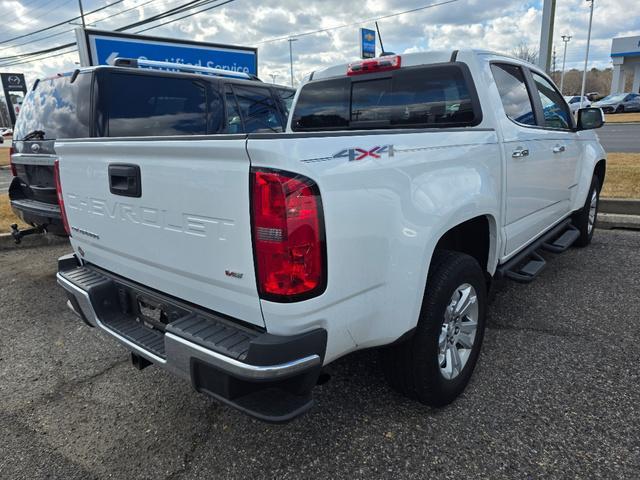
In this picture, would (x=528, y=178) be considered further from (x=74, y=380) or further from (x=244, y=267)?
(x=74, y=380)

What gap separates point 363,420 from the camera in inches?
103

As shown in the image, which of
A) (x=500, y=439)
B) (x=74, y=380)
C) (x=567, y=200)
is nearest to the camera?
(x=500, y=439)

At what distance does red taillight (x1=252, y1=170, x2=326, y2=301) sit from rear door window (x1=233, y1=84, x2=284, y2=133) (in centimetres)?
449

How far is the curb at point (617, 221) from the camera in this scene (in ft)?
A: 20.4

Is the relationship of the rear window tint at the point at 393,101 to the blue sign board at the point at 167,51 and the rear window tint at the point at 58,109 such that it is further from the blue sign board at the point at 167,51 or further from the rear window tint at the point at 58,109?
the blue sign board at the point at 167,51

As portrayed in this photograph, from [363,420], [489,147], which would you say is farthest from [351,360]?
[489,147]

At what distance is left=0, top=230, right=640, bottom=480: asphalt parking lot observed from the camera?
90.9 inches

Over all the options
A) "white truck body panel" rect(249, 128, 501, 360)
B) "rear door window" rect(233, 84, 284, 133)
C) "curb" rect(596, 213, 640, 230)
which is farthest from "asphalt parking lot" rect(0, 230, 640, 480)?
"rear door window" rect(233, 84, 284, 133)

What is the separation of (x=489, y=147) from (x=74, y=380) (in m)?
3.01

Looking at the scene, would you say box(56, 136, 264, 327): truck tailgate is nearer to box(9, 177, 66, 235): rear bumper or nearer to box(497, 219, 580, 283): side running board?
box(497, 219, 580, 283): side running board

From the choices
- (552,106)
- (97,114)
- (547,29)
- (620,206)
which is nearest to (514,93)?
(552,106)

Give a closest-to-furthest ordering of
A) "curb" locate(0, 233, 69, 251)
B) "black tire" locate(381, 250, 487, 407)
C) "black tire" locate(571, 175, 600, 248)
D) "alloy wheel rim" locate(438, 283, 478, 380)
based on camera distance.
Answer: "black tire" locate(381, 250, 487, 407), "alloy wheel rim" locate(438, 283, 478, 380), "black tire" locate(571, 175, 600, 248), "curb" locate(0, 233, 69, 251)

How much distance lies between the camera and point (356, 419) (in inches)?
104

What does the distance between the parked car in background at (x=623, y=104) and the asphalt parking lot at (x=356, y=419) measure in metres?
38.5
